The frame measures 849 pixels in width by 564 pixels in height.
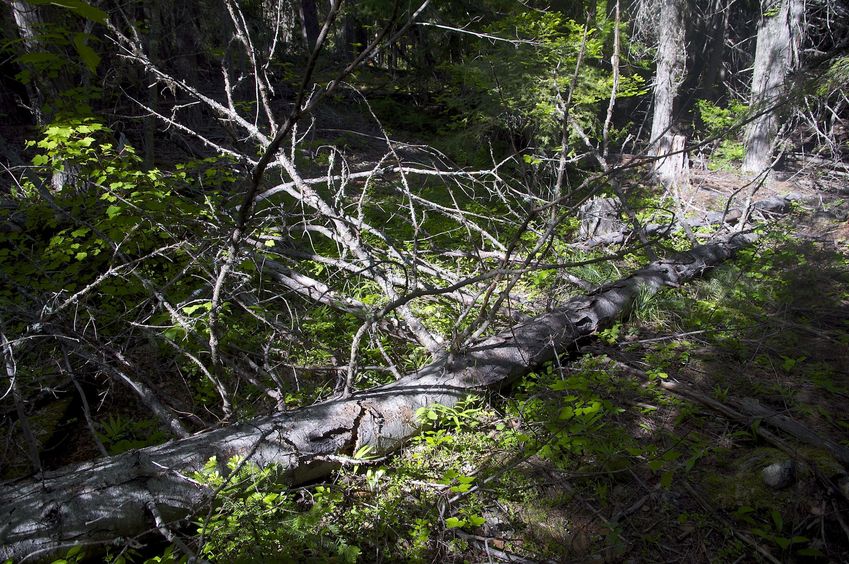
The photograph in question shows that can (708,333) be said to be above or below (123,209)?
below

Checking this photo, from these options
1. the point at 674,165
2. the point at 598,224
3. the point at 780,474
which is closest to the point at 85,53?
the point at 780,474

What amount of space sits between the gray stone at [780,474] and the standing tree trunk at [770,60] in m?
9.56

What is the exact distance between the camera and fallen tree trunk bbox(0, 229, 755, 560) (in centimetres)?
229

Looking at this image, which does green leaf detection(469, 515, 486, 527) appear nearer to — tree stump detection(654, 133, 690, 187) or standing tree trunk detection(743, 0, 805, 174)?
tree stump detection(654, 133, 690, 187)

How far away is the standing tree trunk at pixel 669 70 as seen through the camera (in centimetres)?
987

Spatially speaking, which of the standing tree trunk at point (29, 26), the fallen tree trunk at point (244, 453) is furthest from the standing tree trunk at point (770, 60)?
the standing tree trunk at point (29, 26)

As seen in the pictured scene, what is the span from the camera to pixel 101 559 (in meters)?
2.37

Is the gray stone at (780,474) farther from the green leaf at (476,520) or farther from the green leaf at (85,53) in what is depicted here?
the green leaf at (85,53)

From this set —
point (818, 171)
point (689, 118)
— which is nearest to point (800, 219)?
point (818, 171)

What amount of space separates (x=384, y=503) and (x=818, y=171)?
456 inches

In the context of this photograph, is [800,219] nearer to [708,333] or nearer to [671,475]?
[708,333]

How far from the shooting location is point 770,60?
35.2 ft

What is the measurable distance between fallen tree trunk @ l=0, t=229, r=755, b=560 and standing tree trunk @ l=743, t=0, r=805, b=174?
946cm

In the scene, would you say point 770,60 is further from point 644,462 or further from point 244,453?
point 244,453
